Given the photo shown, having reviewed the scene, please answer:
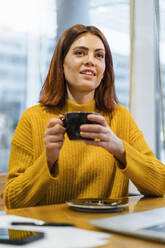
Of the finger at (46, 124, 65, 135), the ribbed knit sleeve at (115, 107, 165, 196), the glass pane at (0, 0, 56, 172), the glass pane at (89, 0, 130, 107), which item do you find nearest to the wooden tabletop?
the ribbed knit sleeve at (115, 107, 165, 196)

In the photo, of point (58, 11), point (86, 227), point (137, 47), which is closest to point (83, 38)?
point (86, 227)

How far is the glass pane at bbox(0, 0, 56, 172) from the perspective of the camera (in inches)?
120

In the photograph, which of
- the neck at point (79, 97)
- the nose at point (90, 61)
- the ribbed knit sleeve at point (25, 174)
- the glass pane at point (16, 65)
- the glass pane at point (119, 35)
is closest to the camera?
the ribbed knit sleeve at point (25, 174)

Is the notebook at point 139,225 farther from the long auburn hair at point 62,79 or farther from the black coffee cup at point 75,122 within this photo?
the long auburn hair at point 62,79

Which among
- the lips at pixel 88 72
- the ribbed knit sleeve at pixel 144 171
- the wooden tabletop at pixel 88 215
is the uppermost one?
the lips at pixel 88 72

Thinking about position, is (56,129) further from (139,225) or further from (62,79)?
(62,79)

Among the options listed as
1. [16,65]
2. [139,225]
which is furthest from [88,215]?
[16,65]

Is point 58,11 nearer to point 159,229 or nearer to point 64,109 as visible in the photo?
point 64,109

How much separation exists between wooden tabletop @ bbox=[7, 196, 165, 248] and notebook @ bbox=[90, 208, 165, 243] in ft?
0.04

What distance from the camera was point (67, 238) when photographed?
2.21ft

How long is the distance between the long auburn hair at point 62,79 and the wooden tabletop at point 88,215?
564mm

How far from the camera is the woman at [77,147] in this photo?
1180 millimetres

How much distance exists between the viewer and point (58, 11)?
280 cm

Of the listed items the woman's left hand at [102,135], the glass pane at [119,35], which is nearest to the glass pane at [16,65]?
the glass pane at [119,35]
